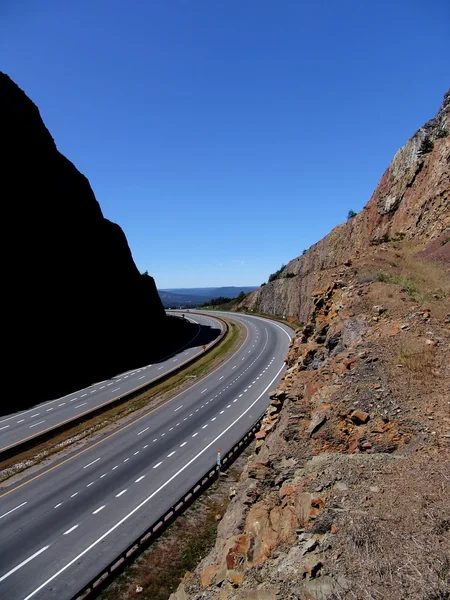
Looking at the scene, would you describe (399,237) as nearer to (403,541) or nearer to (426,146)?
(426,146)

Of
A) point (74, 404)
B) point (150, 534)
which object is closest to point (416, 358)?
point (150, 534)

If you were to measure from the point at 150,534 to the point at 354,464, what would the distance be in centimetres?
1233

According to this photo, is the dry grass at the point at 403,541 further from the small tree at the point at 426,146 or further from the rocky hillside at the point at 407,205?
the small tree at the point at 426,146

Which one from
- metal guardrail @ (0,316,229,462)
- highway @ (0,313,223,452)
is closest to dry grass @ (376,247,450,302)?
metal guardrail @ (0,316,229,462)

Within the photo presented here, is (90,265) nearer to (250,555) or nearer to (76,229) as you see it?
(76,229)

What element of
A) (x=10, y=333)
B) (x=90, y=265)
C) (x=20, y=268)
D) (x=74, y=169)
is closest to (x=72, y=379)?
(x=10, y=333)

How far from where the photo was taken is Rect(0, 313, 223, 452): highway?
33.1 metres

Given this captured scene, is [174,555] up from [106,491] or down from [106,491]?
down

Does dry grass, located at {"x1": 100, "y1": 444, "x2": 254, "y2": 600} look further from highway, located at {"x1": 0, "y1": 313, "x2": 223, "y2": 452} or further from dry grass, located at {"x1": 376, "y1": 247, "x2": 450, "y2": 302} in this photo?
highway, located at {"x1": 0, "y1": 313, "x2": 223, "y2": 452}

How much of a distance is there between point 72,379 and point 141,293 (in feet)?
83.5

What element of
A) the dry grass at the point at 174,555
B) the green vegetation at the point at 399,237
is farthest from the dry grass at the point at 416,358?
the green vegetation at the point at 399,237

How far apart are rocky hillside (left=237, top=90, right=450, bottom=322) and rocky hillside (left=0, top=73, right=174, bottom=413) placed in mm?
31620

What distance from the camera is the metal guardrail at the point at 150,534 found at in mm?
15164

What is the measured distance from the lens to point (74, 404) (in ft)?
132
